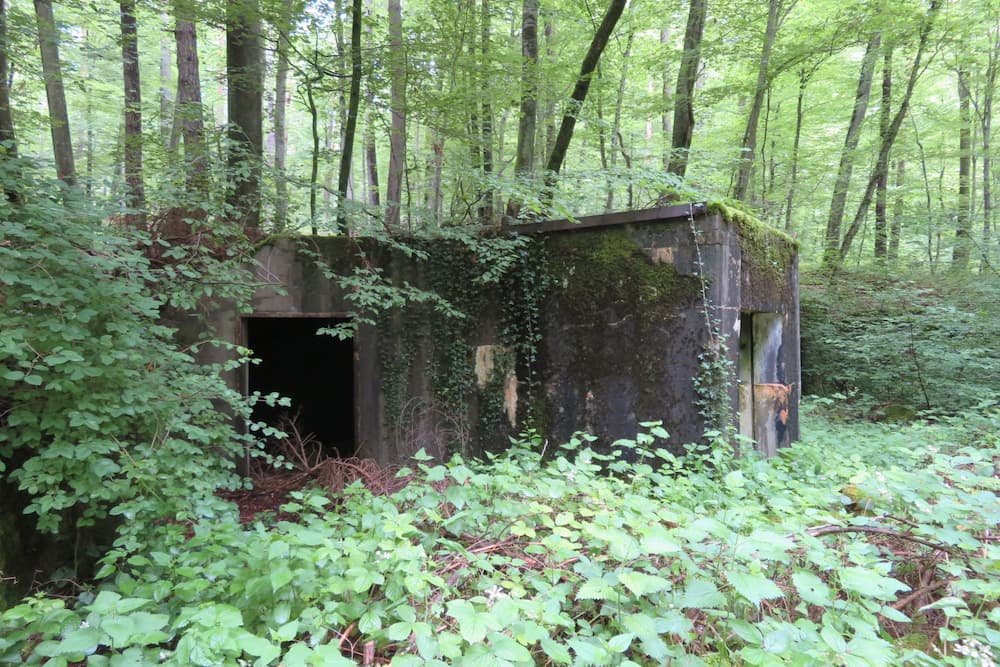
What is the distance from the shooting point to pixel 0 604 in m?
2.62

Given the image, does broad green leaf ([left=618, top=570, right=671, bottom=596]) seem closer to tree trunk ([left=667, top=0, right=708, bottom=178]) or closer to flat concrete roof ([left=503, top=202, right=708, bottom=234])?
flat concrete roof ([left=503, top=202, right=708, bottom=234])

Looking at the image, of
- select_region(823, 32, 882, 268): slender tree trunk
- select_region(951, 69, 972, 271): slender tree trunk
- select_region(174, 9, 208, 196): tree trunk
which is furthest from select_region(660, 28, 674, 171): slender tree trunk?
select_region(174, 9, 208, 196): tree trunk

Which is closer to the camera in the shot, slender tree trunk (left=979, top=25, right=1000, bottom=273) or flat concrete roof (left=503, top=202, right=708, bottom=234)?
flat concrete roof (left=503, top=202, right=708, bottom=234)

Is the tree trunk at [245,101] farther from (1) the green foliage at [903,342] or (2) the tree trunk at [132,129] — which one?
(1) the green foliage at [903,342]

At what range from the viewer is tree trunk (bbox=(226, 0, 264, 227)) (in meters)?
4.61

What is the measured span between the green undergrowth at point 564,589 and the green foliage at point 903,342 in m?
6.76

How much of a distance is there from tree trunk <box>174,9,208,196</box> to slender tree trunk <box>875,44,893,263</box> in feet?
36.0

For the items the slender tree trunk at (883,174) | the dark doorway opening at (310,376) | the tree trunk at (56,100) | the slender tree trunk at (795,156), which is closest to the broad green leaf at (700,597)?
the dark doorway opening at (310,376)

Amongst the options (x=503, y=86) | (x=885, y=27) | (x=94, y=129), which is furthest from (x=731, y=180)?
(x=94, y=129)

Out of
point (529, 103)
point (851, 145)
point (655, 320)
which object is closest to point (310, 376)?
point (529, 103)

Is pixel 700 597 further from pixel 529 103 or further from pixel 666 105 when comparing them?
pixel 666 105

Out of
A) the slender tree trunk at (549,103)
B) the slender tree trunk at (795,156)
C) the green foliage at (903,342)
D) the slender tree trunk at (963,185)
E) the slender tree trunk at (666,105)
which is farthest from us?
the slender tree trunk at (795,156)

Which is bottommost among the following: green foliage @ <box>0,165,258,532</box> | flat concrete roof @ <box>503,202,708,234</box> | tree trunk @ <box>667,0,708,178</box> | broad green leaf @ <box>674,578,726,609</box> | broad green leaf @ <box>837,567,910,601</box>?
broad green leaf @ <box>674,578,726,609</box>

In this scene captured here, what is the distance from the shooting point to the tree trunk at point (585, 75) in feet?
18.5
